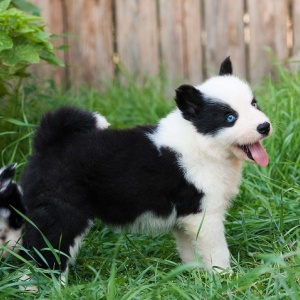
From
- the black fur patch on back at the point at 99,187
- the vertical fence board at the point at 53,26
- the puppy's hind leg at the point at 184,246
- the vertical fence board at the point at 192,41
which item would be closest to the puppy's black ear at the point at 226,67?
the black fur patch on back at the point at 99,187

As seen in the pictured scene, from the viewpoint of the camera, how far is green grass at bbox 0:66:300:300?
3.49 m

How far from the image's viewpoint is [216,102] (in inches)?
163

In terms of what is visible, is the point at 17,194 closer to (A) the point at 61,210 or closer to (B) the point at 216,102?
(A) the point at 61,210

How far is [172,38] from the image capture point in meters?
7.73

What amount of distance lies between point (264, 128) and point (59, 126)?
1163 millimetres

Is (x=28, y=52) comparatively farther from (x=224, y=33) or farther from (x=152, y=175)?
(x=224, y=33)

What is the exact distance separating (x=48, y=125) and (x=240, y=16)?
12.9 feet

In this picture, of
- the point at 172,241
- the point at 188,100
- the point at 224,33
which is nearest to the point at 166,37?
the point at 224,33

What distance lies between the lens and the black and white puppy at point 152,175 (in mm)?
4066

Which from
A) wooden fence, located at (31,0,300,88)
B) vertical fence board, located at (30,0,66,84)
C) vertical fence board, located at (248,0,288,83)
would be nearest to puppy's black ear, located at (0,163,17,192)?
vertical fence board, located at (30,0,66,84)

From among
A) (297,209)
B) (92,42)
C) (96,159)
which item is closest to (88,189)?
(96,159)

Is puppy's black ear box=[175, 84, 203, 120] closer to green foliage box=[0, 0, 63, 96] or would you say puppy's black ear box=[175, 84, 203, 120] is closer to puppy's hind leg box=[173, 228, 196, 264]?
puppy's hind leg box=[173, 228, 196, 264]

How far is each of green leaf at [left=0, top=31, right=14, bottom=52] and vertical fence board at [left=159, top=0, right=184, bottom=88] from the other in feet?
10.0

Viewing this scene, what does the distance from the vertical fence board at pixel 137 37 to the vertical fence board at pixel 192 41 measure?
0.31 metres
